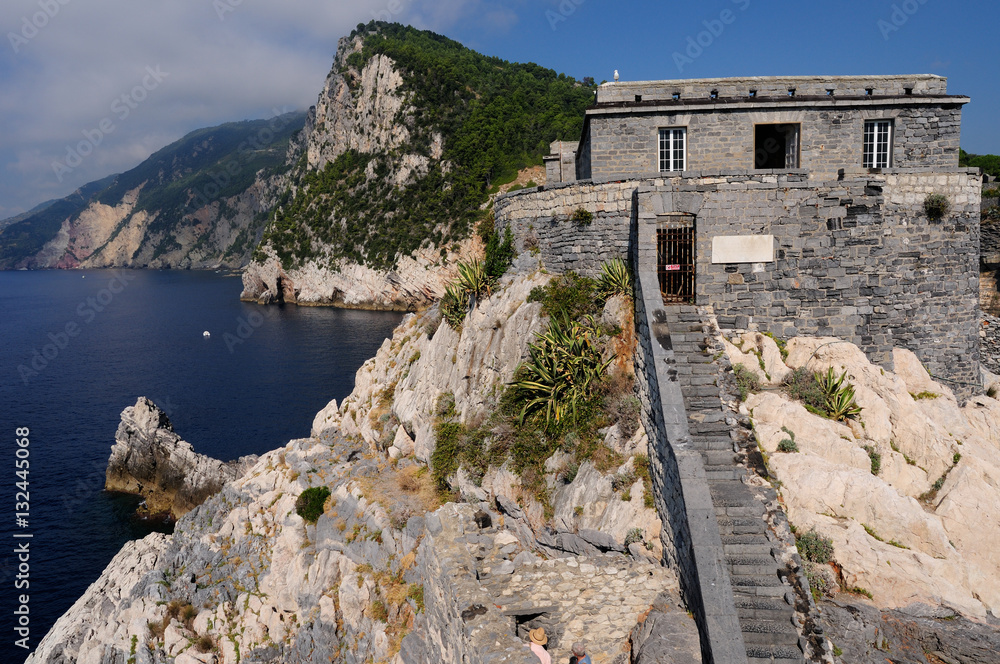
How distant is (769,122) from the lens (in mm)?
18516

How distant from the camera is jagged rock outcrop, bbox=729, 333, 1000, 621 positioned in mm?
9938

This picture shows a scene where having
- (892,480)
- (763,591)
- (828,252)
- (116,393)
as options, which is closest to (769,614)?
(763,591)

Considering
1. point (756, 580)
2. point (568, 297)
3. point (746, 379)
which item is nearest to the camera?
point (756, 580)

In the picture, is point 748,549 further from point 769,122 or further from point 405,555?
point 769,122

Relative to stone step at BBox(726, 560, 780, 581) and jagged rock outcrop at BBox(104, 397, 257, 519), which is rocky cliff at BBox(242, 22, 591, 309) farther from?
stone step at BBox(726, 560, 780, 581)

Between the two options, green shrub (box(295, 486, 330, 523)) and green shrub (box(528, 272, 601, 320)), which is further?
green shrub (box(295, 486, 330, 523))

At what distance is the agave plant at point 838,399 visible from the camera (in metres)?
13.2

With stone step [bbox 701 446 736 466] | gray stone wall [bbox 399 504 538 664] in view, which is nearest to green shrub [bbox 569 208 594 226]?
stone step [bbox 701 446 736 466]

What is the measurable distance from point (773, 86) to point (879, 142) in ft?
13.2

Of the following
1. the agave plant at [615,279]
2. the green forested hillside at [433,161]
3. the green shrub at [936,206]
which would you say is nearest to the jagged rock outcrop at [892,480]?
the agave plant at [615,279]

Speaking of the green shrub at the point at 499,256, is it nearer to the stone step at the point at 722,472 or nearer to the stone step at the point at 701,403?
the stone step at the point at 701,403

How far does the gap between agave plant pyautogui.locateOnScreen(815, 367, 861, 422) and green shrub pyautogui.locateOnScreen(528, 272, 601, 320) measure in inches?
246

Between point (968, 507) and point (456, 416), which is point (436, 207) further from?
point (968, 507)

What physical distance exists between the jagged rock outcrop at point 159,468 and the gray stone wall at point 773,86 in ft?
112
